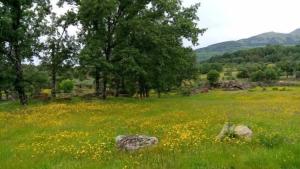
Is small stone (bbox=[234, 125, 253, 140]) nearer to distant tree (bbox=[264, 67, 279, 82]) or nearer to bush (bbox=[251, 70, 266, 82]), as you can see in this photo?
bush (bbox=[251, 70, 266, 82])

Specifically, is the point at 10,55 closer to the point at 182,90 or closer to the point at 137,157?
the point at 137,157

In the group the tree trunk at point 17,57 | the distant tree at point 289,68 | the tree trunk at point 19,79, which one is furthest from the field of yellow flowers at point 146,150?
the distant tree at point 289,68

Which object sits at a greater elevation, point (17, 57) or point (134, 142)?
point (17, 57)

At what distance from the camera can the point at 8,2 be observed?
46.8 metres

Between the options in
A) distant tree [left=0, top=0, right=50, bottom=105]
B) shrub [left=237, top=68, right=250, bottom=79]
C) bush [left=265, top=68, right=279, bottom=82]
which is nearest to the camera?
distant tree [left=0, top=0, right=50, bottom=105]

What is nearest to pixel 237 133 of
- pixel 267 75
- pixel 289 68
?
pixel 267 75

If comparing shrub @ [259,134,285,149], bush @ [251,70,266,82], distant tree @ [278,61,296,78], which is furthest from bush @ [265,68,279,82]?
shrub @ [259,134,285,149]

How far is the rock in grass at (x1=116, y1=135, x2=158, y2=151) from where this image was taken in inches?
648

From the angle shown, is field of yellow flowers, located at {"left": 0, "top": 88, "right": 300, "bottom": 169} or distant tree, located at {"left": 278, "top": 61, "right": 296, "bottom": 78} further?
distant tree, located at {"left": 278, "top": 61, "right": 296, "bottom": 78}

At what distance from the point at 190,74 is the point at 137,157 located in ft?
320

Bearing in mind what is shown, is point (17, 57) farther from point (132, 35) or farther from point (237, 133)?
point (237, 133)

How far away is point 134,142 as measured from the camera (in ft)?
54.9

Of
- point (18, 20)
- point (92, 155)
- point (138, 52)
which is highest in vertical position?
point (18, 20)

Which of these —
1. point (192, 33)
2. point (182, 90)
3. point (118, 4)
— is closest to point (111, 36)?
point (118, 4)
